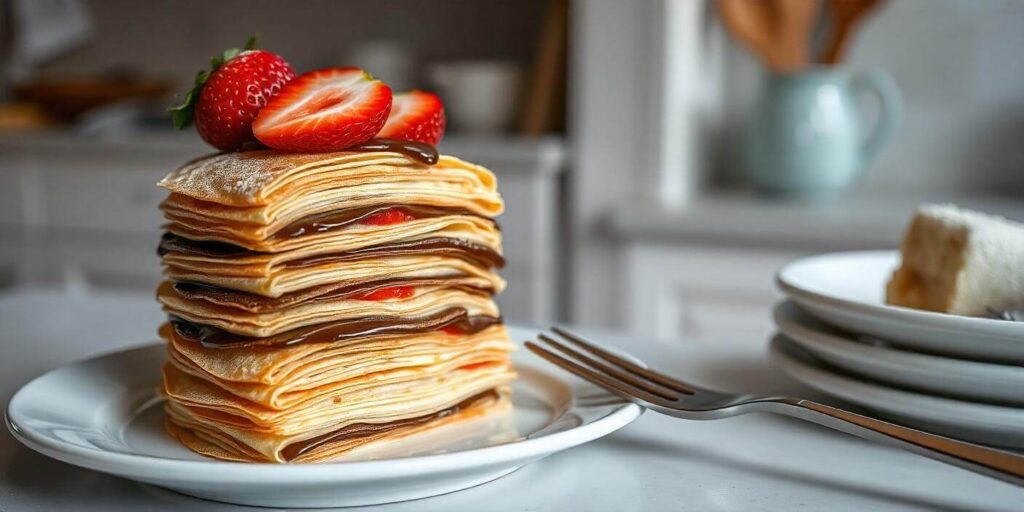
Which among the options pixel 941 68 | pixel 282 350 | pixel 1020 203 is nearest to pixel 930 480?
pixel 282 350

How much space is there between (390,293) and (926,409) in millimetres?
307

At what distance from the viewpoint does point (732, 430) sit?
0.62m

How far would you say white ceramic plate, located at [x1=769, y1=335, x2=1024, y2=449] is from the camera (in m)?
0.55

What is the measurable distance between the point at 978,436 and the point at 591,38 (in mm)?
1473

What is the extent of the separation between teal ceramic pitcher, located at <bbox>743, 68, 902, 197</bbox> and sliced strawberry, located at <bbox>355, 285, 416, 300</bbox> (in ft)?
4.55

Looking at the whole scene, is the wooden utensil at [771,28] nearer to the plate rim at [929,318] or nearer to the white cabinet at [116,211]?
the white cabinet at [116,211]

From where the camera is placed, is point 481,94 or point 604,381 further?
point 481,94

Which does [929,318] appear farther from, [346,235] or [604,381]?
[346,235]

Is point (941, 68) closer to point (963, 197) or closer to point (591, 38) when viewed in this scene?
point (963, 197)

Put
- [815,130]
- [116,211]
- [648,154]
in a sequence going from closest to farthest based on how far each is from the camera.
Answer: [815,130], [648,154], [116,211]

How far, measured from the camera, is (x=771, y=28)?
6.30ft

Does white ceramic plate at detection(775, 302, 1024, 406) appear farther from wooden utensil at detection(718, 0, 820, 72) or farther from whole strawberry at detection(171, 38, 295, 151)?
wooden utensil at detection(718, 0, 820, 72)

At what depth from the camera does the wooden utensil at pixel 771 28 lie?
1891 mm

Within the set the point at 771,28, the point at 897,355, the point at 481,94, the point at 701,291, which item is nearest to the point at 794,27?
the point at 771,28
